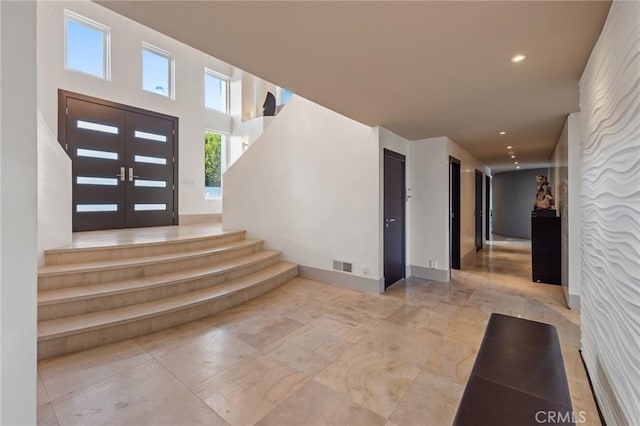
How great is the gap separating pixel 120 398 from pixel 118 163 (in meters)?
5.38

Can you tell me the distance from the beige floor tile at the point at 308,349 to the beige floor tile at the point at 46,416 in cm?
141

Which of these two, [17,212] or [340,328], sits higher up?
[17,212]

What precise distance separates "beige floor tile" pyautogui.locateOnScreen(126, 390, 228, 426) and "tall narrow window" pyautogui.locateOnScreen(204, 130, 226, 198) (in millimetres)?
6347

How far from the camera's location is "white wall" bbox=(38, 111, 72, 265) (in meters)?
3.15

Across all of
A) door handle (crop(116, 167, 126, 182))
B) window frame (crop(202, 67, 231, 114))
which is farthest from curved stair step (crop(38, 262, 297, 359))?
window frame (crop(202, 67, 231, 114))

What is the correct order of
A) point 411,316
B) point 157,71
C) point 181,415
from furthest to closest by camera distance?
point 157,71 → point 411,316 → point 181,415

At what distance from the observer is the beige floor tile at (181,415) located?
1719 mm

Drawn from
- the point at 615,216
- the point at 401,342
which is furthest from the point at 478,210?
the point at 615,216

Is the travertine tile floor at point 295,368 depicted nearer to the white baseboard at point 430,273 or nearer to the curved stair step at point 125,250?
the white baseboard at point 430,273

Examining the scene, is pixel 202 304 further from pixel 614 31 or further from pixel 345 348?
pixel 614 31

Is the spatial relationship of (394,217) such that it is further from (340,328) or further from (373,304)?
(340,328)

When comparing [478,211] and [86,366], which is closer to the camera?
[86,366]

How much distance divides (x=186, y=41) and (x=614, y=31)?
259cm

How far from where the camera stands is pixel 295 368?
2305 mm
